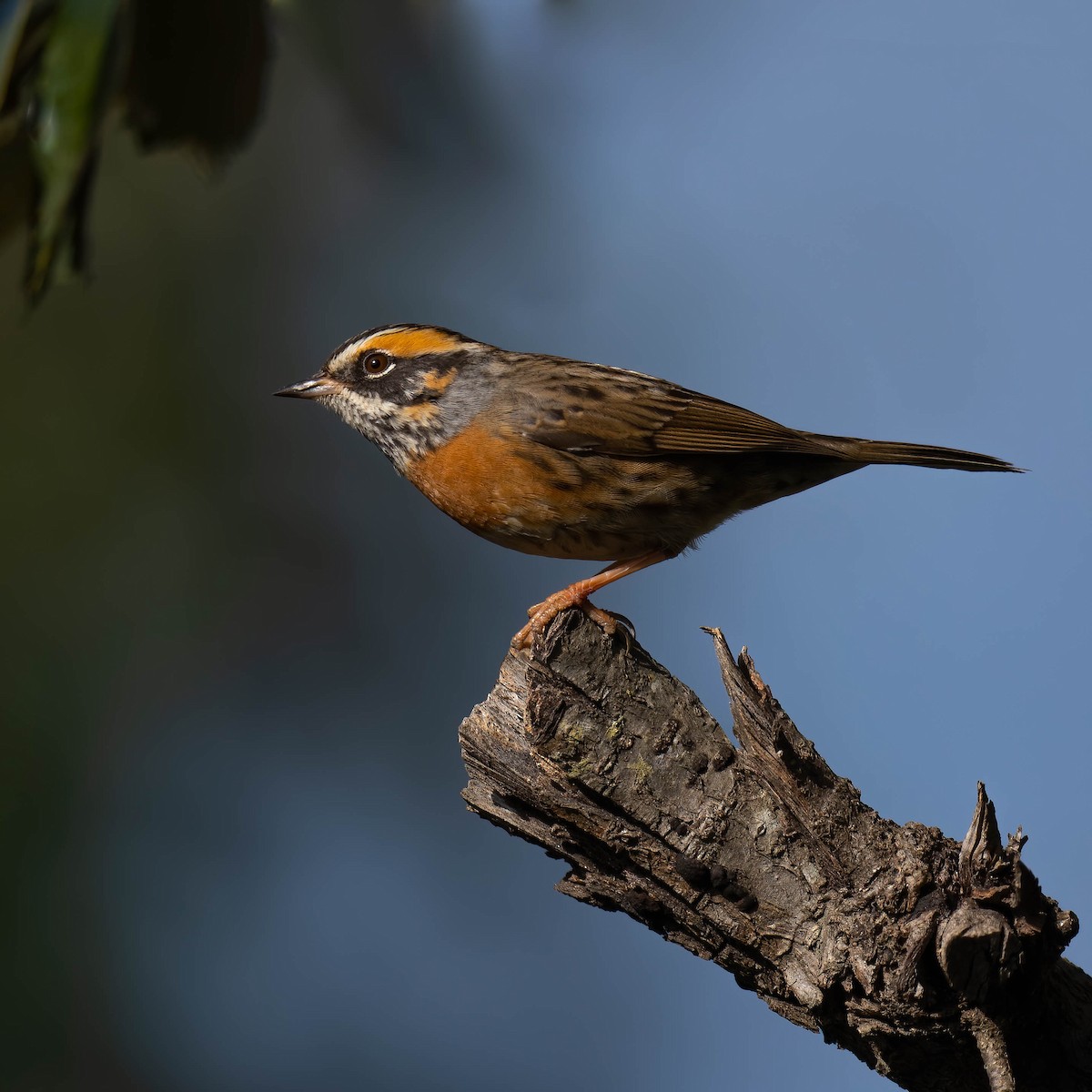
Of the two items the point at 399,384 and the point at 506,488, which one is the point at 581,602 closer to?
the point at 506,488

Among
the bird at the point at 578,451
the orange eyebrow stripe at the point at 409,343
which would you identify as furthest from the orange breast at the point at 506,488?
the orange eyebrow stripe at the point at 409,343

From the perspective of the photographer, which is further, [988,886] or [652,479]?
[652,479]

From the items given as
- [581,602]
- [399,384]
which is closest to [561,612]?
[581,602]

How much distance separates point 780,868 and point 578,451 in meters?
2.14

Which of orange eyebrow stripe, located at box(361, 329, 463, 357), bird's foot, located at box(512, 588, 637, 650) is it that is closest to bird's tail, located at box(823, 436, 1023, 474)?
bird's foot, located at box(512, 588, 637, 650)

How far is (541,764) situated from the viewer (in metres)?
3.85

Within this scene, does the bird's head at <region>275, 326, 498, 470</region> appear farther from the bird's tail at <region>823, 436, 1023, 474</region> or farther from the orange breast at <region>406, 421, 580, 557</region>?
the bird's tail at <region>823, 436, 1023, 474</region>

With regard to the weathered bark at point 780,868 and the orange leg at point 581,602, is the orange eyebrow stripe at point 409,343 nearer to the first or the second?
the orange leg at point 581,602

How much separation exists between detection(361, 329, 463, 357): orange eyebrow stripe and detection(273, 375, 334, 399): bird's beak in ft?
0.93

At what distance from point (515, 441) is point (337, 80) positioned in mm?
1660

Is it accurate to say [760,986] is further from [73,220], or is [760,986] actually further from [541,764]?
[73,220]

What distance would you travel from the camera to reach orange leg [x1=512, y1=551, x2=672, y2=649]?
4395 mm

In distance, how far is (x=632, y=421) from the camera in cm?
525

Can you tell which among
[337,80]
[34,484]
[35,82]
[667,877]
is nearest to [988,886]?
[667,877]
